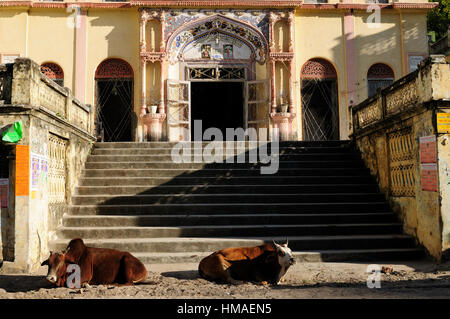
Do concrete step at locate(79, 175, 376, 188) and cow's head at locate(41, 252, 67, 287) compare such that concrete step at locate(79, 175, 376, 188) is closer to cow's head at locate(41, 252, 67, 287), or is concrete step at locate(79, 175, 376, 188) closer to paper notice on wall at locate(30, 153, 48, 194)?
paper notice on wall at locate(30, 153, 48, 194)

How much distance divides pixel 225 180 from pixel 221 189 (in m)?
0.36

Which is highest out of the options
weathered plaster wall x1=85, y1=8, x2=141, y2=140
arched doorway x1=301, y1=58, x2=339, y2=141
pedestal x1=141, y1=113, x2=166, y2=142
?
weathered plaster wall x1=85, y1=8, x2=141, y2=140

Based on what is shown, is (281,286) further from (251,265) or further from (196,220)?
(196,220)

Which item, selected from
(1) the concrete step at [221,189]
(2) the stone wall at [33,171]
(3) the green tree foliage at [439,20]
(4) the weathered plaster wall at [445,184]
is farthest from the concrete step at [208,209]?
(3) the green tree foliage at [439,20]

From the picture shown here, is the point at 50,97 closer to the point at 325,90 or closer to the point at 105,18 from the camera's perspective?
the point at 105,18

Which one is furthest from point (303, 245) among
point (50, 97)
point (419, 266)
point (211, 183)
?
point (50, 97)

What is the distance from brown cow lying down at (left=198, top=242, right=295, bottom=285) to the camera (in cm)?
567

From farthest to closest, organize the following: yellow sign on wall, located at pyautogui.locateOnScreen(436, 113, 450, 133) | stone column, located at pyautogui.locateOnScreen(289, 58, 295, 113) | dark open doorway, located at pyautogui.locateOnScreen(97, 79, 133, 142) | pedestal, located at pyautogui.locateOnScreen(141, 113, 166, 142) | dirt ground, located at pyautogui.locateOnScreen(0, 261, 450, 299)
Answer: dark open doorway, located at pyautogui.locateOnScreen(97, 79, 133, 142) → stone column, located at pyautogui.locateOnScreen(289, 58, 295, 113) → pedestal, located at pyautogui.locateOnScreen(141, 113, 166, 142) → yellow sign on wall, located at pyautogui.locateOnScreen(436, 113, 450, 133) → dirt ground, located at pyautogui.locateOnScreen(0, 261, 450, 299)

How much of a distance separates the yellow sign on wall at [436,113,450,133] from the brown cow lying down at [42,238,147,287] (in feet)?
17.9

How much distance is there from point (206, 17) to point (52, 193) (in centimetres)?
948

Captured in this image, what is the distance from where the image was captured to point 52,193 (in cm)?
799

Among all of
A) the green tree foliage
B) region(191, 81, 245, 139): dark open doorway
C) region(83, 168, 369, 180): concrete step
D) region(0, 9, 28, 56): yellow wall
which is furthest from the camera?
the green tree foliage

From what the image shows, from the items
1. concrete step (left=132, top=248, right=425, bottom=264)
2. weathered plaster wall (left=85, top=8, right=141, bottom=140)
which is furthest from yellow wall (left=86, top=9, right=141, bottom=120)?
concrete step (left=132, top=248, right=425, bottom=264)

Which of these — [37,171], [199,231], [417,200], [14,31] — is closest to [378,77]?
[417,200]
